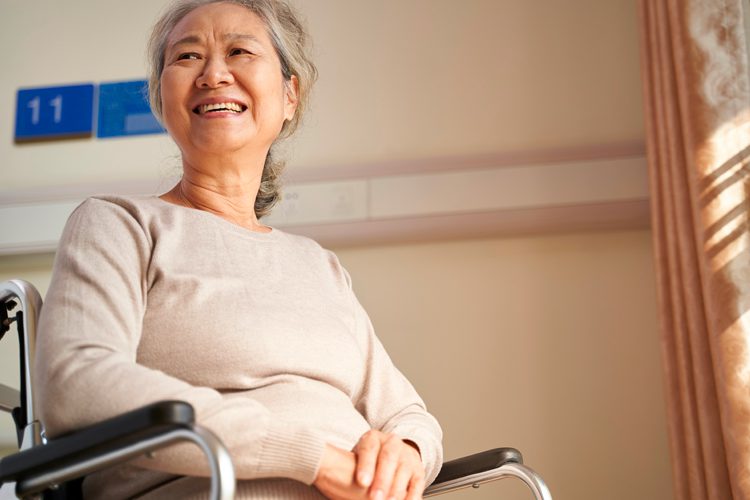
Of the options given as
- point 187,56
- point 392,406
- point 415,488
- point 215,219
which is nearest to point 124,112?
point 187,56

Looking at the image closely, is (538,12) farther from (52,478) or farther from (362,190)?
(52,478)

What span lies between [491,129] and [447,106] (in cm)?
17

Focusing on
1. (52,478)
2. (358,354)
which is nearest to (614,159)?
(358,354)

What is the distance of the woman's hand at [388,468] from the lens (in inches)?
49.8

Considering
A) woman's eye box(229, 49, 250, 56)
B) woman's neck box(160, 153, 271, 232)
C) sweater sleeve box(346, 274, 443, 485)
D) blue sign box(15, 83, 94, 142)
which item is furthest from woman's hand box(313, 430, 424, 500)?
blue sign box(15, 83, 94, 142)

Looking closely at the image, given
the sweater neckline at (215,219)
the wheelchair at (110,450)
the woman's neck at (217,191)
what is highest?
the woman's neck at (217,191)

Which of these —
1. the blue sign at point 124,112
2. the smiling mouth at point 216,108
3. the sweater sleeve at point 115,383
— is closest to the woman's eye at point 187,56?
the smiling mouth at point 216,108

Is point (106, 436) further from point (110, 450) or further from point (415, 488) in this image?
point (415, 488)

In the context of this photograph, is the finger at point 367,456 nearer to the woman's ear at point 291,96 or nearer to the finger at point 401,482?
the finger at point 401,482

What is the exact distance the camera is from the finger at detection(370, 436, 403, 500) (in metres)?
1.26

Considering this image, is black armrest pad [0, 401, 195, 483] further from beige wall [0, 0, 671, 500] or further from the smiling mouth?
beige wall [0, 0, 671, 500]

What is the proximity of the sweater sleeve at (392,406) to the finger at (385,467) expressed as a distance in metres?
0.14

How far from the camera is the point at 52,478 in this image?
103cm

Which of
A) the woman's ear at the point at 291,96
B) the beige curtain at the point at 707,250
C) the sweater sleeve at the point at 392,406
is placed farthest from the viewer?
the beige curtain at the point at 707,250
